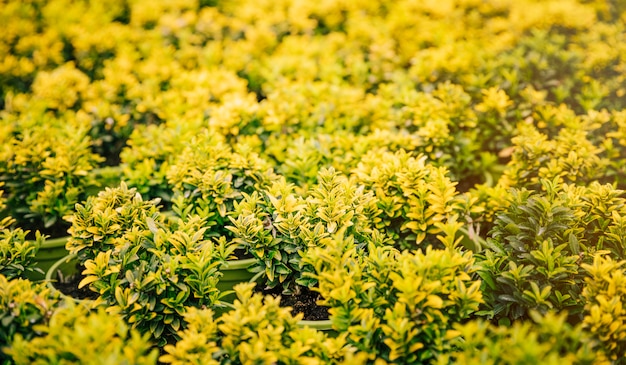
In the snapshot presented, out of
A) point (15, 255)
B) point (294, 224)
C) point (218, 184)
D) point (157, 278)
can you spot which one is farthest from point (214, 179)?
point (15, 255)

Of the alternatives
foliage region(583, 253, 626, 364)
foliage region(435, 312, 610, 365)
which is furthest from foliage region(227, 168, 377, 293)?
foliage region(583, 253, 626, 364)

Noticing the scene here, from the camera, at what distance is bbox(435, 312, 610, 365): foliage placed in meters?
1.97

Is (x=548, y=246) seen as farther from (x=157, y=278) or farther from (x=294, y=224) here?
(x=157, y=278)

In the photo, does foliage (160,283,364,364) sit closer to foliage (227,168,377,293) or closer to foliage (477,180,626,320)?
foliage (227,168,377,293)

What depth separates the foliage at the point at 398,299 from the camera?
7.74ft

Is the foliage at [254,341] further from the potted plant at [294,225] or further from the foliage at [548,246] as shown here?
the foliage at [548,246]

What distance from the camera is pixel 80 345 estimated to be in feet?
6.85

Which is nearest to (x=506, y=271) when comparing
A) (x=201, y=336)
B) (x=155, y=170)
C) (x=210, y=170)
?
(x=201, y=336)

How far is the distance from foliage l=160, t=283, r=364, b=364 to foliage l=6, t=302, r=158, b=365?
0.20 metres

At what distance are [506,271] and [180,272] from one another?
1890 millimetres

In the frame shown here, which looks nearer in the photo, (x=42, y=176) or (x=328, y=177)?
(x=328, y=177)

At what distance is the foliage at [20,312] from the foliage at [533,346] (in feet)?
6.60

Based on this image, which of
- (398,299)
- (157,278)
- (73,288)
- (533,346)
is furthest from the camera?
(73,288)

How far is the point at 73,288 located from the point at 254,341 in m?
1.83
